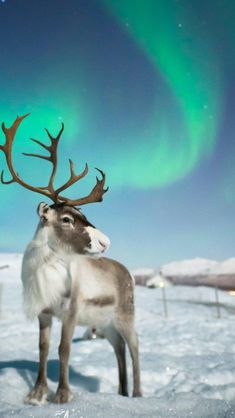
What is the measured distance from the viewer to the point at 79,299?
153 inches

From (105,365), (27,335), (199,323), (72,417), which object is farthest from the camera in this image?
(199,323)

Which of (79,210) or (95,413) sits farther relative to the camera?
(79,210)

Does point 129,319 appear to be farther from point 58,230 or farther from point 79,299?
point 58,230

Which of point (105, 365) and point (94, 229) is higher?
point (94, 229)

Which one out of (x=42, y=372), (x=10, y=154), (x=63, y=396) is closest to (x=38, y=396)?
(x=42, y=372)

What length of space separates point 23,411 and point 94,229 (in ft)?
5.92

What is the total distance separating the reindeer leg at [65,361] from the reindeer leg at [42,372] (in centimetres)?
32

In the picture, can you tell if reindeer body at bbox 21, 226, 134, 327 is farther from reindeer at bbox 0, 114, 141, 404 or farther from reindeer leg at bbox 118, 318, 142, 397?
reindeer leg at bbox 118, 318, 142, 397

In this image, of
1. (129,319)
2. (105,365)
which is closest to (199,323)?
(105,365)

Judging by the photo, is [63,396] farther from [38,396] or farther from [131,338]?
[131,338]

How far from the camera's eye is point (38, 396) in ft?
12.3

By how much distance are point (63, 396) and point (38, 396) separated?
16.5 inches

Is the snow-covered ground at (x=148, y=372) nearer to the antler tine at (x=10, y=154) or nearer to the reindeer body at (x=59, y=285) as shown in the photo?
the reindeer body at (x=59, y=285)

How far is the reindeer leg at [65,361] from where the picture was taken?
347 cm
